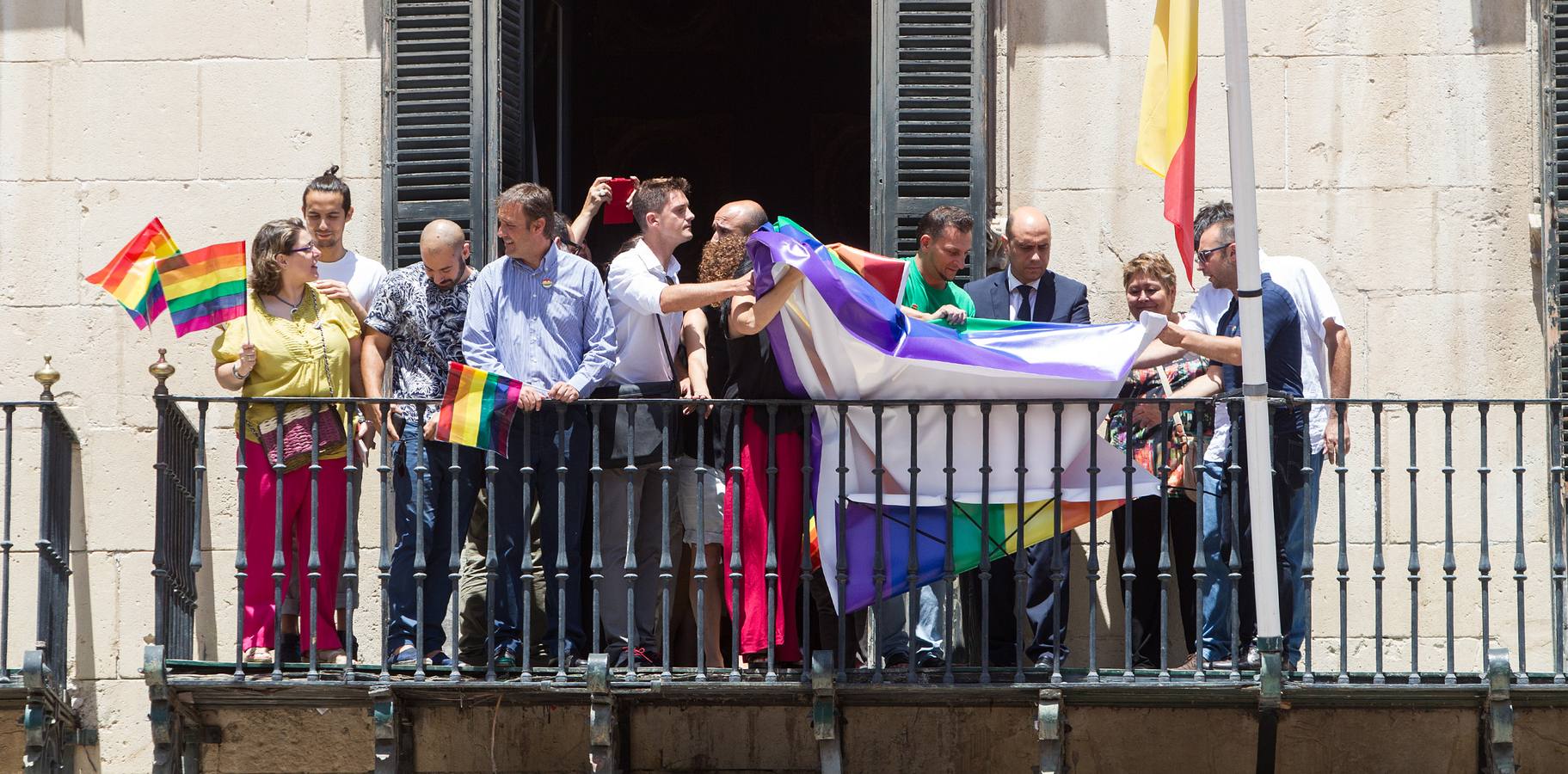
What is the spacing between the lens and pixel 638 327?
860 cm

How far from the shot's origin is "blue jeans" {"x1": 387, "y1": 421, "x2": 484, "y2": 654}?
8406 millimetres

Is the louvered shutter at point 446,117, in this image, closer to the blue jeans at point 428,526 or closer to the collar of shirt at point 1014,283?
the blue jeans at point 428,526

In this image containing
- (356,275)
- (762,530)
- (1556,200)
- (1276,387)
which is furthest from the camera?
(1556,200)

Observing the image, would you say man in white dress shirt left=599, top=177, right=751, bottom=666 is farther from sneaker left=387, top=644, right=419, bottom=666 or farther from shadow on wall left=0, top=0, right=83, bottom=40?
shadow on wall left=0, top=0, right=83, bottom=40

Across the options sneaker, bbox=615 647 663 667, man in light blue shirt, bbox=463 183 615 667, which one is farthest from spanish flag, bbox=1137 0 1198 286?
sneaker, bbox=615 647 663 667

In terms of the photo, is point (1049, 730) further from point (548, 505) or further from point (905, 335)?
point (548, 505)

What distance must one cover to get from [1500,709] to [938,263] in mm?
2498

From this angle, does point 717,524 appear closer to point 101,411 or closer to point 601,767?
point 601,767

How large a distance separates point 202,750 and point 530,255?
217 centimetres

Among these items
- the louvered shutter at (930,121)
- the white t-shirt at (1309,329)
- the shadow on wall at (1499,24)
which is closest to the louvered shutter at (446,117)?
the louvered shutter at (930,121)

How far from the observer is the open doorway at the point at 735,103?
46.3 ft

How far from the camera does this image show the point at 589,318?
8.43 meters

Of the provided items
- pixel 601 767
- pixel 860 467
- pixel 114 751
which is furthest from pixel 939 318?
pixel 114 751

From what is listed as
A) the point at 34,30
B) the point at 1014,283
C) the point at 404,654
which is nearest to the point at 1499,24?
the point at 1014,283
